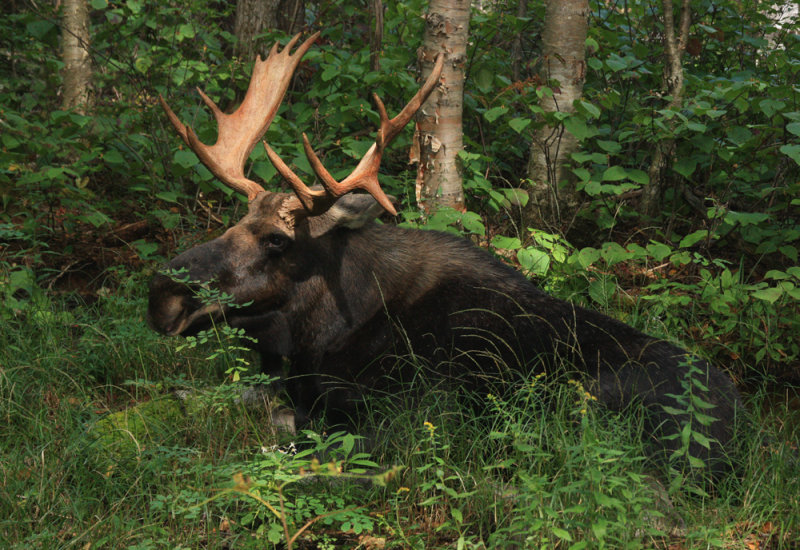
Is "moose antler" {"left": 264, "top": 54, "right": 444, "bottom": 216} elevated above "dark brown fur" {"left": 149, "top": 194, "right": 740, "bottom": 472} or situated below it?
above

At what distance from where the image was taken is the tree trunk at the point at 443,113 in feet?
18.4

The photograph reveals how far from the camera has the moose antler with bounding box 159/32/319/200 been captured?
4738mm

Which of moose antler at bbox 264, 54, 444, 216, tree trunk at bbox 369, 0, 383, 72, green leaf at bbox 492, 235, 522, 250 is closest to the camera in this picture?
moose antler at bbox 264, 54, 444, 216

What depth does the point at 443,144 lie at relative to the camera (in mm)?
5844

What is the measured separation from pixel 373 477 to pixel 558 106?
4378 millimetres

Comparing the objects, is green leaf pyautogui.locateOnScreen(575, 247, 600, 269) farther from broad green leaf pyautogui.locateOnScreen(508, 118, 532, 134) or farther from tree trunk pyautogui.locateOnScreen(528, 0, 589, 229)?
broad green leaf pyautogui.locateOnScreen(508, 118, 532, 134)

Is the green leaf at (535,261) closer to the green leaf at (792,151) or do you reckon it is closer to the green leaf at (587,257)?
the green leaf at (587,257)

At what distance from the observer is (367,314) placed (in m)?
4.38

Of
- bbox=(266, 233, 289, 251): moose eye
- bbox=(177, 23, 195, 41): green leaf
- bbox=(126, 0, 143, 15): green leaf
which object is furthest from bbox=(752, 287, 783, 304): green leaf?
bbox=(126, 0, 143, 15): green leaf

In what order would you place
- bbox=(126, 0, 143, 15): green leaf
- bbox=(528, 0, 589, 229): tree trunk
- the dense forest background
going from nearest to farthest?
the dense forest background → bbox=(528, 0, 589, 229): tree trunk → bbox=(126, 0, 143, 15): green leaf

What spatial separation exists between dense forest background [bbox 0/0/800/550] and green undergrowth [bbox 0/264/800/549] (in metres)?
0.02

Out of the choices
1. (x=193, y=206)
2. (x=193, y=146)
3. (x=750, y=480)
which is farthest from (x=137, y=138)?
(x=750, y=480)

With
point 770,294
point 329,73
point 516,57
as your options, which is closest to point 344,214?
point 329,73

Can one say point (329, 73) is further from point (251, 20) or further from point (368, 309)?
point (368, 309)
